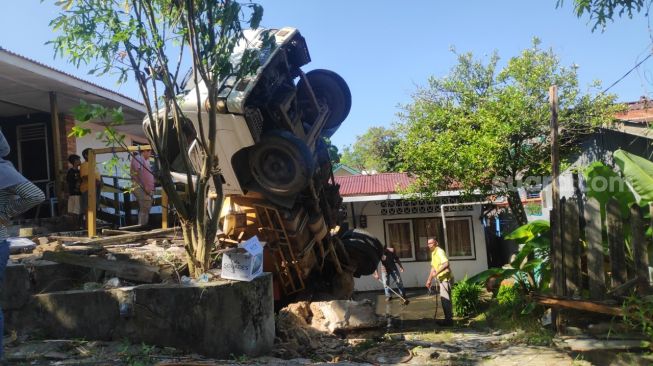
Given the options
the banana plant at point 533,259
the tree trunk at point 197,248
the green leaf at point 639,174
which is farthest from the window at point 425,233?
the tree trunk at point 197,248

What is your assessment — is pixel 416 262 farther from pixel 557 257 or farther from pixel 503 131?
pixel 557 257

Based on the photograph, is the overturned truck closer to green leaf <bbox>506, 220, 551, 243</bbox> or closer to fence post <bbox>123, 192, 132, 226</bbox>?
green leaf <bbox>506, 220, 551, 243</bbox>

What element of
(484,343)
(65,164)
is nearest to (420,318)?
(484,343)

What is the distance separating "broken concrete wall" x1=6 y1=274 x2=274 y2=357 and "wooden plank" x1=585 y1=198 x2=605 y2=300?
3386 mm

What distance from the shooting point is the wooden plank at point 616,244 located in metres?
4.90

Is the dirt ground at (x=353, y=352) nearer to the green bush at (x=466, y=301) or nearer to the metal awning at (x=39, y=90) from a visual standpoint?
the green bush at (x=466, y=301)

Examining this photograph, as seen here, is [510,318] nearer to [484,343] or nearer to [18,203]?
[484,343]

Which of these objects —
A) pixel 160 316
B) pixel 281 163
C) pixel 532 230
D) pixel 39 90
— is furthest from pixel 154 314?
pixel 39 90

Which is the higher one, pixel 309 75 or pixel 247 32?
pixel 247 32

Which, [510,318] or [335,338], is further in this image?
[510,318]

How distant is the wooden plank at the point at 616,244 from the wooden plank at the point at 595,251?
20 centimetres

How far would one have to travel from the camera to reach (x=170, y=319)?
14.8 ft

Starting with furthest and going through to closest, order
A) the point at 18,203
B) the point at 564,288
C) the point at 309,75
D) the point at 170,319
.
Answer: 1. the point at 309,75
2. the point at 564,288
3. the point at 170,319
4. the point at 18,203

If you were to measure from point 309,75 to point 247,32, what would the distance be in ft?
3.40
